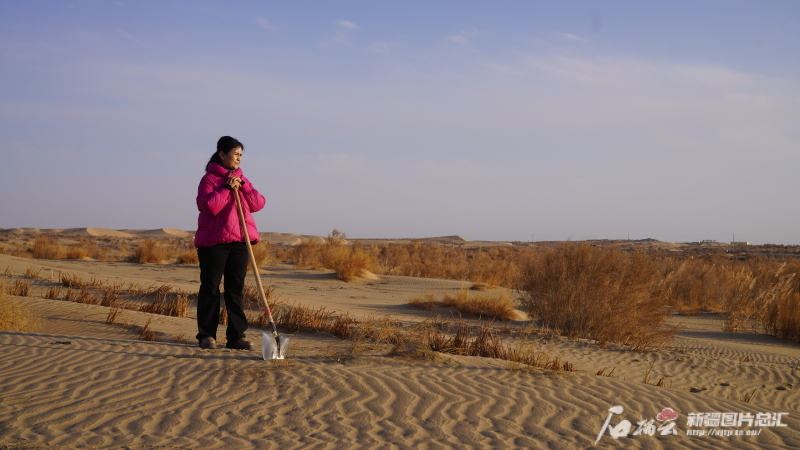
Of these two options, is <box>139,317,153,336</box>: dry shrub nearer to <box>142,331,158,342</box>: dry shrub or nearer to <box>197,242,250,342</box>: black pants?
<box>142,331,158,342</box>: dry shrub

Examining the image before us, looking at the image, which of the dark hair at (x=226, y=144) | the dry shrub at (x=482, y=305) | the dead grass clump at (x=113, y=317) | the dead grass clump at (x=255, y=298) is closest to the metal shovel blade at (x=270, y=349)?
the dark hair at (x=226, y=144)

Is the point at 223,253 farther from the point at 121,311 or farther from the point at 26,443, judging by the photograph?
the point at 121,311

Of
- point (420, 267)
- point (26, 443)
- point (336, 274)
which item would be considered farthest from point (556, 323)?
point (420, 267)

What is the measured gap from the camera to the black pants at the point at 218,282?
17.6 ft

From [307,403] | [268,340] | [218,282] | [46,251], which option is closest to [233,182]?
[218,282]

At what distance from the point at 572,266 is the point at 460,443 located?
6.38m

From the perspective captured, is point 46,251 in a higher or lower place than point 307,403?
higher

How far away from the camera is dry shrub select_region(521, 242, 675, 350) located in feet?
29.5

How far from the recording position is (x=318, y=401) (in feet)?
13.8

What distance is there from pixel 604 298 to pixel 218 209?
21.3 ft

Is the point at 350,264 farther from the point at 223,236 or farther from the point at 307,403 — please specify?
the point at 307,403

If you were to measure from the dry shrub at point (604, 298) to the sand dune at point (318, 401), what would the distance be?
2207 mm

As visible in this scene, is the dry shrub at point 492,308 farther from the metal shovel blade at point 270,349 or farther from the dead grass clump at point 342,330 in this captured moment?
the metal shovel blade at point 270,349

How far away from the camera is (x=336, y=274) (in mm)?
18750
